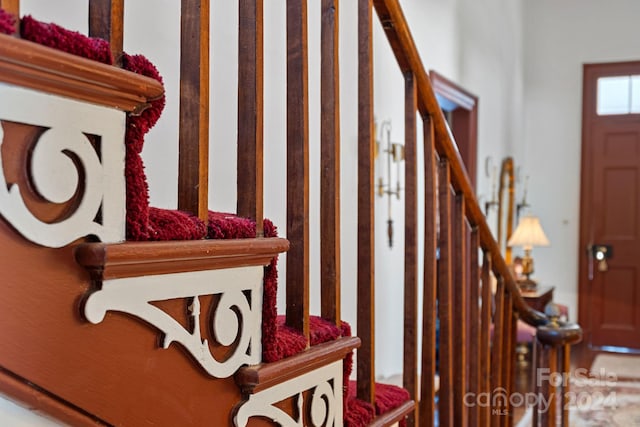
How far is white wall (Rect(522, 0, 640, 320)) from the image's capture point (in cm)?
677

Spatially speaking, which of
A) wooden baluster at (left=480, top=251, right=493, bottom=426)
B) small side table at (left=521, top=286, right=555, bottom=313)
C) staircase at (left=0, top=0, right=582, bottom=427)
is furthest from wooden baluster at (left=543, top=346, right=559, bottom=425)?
small side table at (left=521, top=286, right=555, bottom=313)

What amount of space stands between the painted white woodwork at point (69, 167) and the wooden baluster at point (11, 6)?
0.24 ft

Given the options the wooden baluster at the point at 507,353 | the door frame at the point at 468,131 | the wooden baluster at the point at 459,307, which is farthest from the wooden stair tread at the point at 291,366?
the door frame at the point at 468,131

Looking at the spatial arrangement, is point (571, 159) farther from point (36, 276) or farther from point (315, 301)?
point (36, 276)

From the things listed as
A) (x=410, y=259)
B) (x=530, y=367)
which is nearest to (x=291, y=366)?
(x=410, y=259)

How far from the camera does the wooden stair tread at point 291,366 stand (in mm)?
889

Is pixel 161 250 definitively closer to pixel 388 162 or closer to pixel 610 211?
pixel 388 162

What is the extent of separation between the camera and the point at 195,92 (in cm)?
85

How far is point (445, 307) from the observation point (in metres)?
1.69

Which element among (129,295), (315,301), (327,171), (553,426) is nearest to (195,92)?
(129,295)

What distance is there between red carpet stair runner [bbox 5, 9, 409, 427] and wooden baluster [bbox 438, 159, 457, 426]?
567 millimetres

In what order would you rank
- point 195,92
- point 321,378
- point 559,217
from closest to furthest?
1. point 195,92
2. point 321,378
3. point 559,217

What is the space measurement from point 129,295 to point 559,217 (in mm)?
6716

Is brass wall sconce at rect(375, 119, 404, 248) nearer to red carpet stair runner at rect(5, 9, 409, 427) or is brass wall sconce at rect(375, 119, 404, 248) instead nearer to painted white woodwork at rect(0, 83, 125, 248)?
red carpet stair runner at rect(5, 9, 409, 427)
